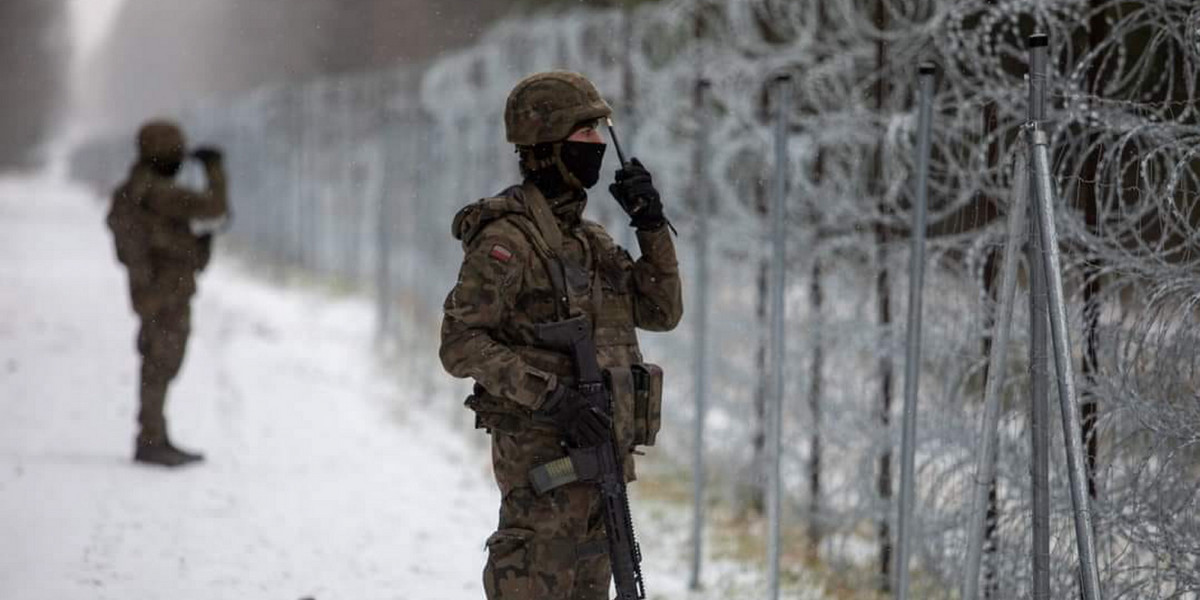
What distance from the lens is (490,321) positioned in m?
2.94

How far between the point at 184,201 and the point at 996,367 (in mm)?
4310

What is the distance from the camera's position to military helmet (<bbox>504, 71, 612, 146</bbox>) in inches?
116

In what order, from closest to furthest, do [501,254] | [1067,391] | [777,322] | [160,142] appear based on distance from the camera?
[1067,391]
[501,254]
[777,322]
[160,142]

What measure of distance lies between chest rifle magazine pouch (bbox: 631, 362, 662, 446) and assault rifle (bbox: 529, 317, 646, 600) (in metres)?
0.08

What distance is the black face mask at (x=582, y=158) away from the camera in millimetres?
2969

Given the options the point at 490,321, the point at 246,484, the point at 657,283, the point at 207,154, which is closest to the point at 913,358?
the point at 657,283

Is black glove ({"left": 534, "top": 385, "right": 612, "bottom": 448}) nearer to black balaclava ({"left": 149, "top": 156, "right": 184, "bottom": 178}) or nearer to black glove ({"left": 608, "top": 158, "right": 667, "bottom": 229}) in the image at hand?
black glove ({"left": 608, "top": 158, "right": 667, "bottom": 229})

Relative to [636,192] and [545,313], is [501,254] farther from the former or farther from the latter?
[636,192]

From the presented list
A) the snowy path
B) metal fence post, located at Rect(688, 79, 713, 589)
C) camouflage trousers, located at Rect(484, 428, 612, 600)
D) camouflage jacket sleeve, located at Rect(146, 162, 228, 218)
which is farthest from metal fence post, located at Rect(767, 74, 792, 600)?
camouflage jacket sleeve, located at Rect(146, 162, 228, 218)

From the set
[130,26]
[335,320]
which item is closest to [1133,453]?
[335,320]

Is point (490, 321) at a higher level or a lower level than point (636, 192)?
lower

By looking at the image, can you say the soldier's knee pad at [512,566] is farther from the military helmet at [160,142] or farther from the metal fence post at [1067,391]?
the military helmet at [160,142]

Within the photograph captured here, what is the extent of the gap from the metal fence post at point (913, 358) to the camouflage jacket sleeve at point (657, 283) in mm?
795

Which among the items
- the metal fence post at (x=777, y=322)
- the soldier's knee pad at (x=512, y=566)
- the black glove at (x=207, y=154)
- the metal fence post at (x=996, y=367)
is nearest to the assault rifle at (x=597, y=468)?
the soldier's knee pad at (x=512, y=566)
